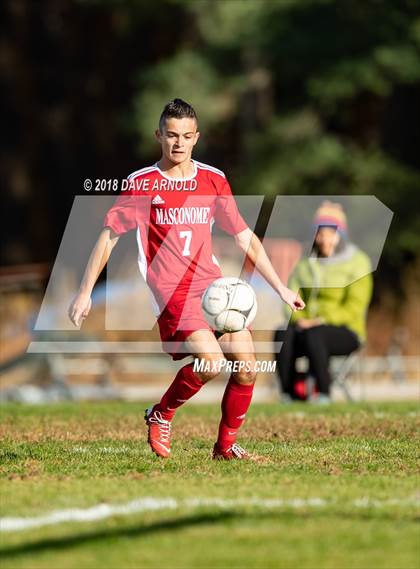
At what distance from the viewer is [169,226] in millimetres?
7625

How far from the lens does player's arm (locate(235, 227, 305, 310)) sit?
7703mm

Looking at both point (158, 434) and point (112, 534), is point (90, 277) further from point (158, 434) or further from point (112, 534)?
point (112, 534)

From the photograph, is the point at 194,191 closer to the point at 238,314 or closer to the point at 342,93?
the point at 238,314

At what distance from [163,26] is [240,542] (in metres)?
32.0

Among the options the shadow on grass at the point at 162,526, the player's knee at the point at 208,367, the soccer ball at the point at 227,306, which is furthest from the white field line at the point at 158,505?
the soccer ball at the point at 227,306

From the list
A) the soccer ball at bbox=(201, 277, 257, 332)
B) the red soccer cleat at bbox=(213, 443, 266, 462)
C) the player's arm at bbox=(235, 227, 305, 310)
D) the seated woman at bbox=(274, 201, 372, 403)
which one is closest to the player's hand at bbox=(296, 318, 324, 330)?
the seated woman at bbox=(274, 201, 372, 403)

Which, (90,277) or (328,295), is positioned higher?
(328,295)

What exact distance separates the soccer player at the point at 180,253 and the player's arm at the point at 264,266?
0.03 ft

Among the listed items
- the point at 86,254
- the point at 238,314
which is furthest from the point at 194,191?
the point at 86,254

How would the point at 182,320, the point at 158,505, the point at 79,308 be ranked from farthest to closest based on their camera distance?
the point at 182,320 → the point at 79,308 → the point at 158,505

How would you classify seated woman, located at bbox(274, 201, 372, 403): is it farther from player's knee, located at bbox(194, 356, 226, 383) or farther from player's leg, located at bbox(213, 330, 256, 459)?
player's knee, located at bbox(194, 356, 226, 383)

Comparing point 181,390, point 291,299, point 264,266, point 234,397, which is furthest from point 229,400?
point 264,266

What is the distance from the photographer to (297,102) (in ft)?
96.2

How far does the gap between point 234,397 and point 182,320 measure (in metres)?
0.56
